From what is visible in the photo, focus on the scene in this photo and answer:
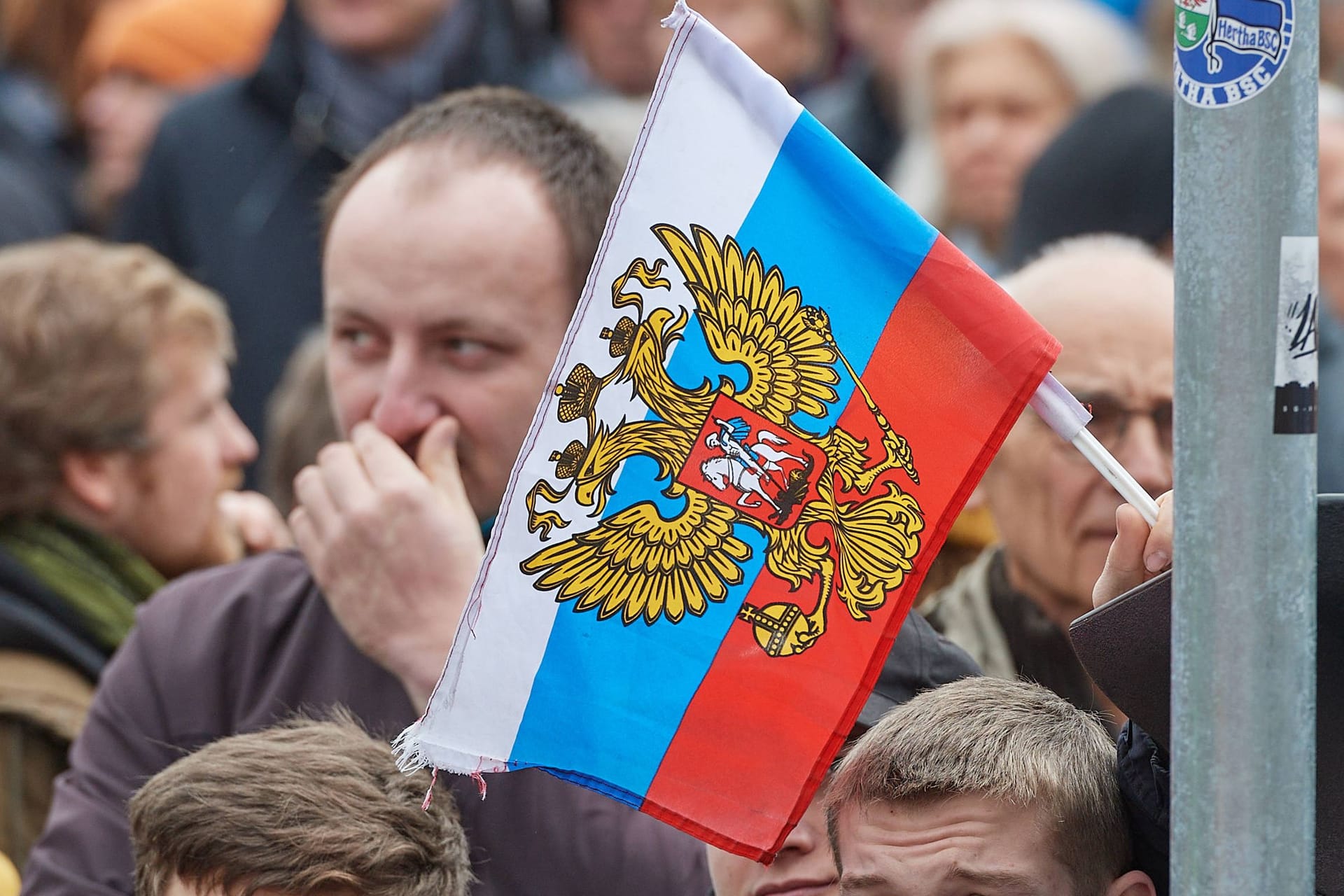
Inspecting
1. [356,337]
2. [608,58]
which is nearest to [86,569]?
[356,337]

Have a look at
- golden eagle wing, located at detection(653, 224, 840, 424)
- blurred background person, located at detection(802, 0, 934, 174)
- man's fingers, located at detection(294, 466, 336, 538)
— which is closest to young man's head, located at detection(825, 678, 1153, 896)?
golden eagle wing, located at detection(653, 224, 840, 424)

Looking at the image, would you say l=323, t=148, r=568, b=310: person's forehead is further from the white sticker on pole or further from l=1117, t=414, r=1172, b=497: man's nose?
the white sticker on pole

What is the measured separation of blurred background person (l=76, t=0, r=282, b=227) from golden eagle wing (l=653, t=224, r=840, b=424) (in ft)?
16.9

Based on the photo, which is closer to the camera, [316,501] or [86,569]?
[316,501]

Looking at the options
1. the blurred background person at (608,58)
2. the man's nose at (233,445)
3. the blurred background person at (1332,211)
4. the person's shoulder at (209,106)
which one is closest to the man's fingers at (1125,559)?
the man's nose at (233,445)

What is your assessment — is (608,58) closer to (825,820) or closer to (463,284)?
(463,284)

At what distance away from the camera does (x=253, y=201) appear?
548 cm

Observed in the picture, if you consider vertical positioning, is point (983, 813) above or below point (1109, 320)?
below

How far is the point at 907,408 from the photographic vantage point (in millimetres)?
2143

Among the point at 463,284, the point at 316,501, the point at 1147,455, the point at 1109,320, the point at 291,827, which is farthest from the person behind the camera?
the point at 1109,320

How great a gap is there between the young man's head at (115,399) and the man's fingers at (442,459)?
1.23m

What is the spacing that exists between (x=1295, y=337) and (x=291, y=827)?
1.33 meters

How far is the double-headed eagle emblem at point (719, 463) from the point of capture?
2.14 metres

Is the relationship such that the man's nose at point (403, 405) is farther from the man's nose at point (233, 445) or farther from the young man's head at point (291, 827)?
the man's nose at point (233, 445)
